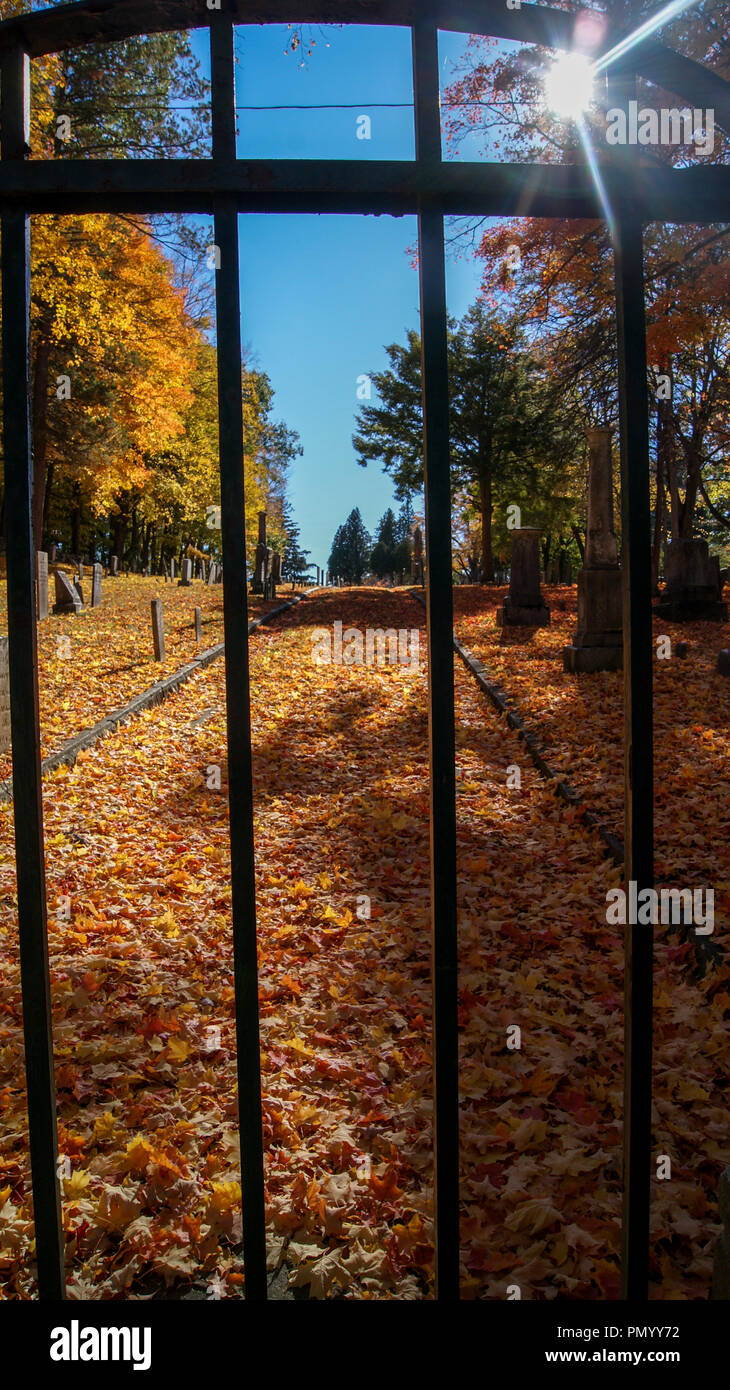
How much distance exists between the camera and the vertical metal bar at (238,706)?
1372 millimetres

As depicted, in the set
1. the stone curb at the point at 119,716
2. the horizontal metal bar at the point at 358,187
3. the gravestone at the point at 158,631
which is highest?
the horizontal metal bar at the point at 358,187

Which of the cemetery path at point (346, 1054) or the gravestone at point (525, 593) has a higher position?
the gravestone at point (525, 593)

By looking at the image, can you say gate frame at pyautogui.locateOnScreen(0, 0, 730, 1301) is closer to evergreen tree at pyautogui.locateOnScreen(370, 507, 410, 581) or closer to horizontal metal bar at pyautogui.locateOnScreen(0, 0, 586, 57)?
horizontal metal bar at pyautogui.locateOnScreen(0, 0, 586, 57)

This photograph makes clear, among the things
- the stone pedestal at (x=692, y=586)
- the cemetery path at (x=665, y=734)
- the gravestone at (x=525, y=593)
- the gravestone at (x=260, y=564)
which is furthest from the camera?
the gravestone at (x=260, y=564)

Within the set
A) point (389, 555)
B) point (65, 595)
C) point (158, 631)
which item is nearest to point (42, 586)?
point (65, 595)

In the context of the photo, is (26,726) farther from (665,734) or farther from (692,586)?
(692,586)

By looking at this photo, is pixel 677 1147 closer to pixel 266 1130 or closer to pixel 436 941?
pixel 266 1130

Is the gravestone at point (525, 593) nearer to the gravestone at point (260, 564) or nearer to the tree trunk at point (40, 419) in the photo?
the gravestone at point (260, 564)

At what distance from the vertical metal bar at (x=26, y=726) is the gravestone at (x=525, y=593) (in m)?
14.3

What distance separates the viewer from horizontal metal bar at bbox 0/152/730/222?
53.3 inches

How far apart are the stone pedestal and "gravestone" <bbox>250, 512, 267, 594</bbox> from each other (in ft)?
41.0

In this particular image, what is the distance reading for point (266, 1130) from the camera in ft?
9.48

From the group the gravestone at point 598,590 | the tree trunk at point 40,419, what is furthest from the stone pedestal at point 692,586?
the tree trunk at point 40,419

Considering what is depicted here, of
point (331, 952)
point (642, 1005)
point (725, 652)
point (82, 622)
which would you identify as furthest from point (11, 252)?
point (82, 622)
